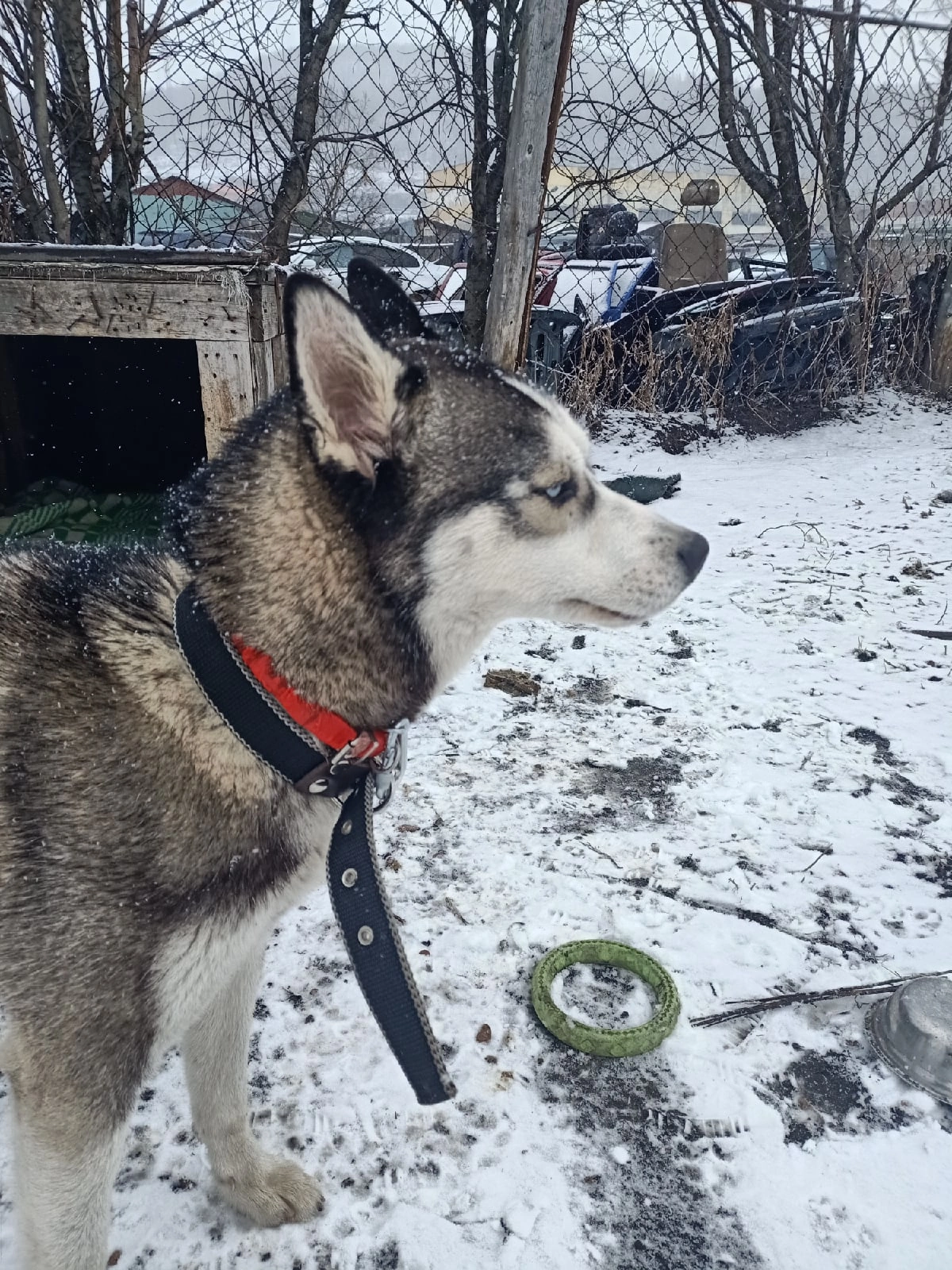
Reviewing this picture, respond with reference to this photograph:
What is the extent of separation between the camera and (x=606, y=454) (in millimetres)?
6680

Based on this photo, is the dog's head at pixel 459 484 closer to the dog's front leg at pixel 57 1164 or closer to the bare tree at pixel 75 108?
the dog's front leg at pixel 57 1164

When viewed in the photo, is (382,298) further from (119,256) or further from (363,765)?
(119,256)

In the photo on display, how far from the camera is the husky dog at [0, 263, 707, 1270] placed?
130 centimetres

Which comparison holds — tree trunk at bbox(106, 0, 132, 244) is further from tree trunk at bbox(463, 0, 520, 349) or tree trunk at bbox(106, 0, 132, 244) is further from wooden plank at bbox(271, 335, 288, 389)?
wooden plank at bbox(271, 335, 288, 389)

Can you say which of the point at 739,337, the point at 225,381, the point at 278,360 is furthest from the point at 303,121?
the point at 739,337

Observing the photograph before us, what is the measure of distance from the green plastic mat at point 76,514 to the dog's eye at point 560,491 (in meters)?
3.07

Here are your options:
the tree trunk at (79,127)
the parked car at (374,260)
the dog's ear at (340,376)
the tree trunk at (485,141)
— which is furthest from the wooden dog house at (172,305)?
the dog's ear at (340,376)

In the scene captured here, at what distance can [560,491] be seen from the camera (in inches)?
66.8

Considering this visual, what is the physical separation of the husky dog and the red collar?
0.07 ft

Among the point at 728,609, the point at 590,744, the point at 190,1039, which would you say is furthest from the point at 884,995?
the point at 728,609

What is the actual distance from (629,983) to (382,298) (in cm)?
188

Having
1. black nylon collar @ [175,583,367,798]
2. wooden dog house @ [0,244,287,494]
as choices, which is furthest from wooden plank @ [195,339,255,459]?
black nylon collar @ [175,583,367,798]

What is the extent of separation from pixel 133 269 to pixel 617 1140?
349 centimetres

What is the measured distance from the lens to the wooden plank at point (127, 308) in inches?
132
